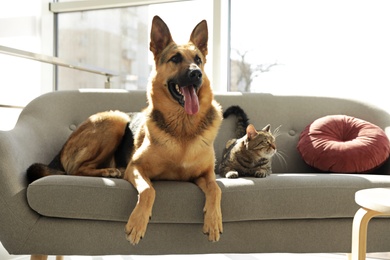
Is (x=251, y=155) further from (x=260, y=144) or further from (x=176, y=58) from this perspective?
(x=176, y=58)

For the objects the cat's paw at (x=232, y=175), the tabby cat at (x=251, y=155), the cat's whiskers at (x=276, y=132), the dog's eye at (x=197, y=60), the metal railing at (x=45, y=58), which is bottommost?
the cat's paw at (x=232, y=175)

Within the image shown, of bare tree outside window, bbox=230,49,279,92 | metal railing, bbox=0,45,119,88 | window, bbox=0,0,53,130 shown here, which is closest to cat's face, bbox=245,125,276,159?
bare tree outside window, bbox=230,49,279,92

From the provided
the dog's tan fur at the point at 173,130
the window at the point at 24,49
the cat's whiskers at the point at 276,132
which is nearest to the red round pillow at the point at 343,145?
the cat's whiskers at the point at 276,132

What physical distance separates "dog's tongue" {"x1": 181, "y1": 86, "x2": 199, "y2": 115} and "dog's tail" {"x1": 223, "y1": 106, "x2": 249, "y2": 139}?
2.39ft

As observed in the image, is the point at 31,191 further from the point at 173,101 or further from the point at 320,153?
the point at 320,153

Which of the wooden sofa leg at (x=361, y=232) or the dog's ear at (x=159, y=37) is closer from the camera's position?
the wooden sofa leg at (x=361, y=232)

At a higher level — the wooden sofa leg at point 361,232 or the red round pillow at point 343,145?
the red round pillow at point 343,145

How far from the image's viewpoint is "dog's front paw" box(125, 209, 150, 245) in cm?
166

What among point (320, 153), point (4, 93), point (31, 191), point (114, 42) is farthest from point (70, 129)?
point (114, 42)

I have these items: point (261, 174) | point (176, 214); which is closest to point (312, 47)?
point (261, 174)

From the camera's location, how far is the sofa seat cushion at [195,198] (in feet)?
5.88

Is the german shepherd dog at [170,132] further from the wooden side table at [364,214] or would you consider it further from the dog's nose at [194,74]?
the wooden side table at [364,214]

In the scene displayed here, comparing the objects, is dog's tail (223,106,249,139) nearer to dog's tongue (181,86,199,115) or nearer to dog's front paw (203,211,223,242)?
dog's tongue (181,86,199,115)

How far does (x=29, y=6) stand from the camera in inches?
159
